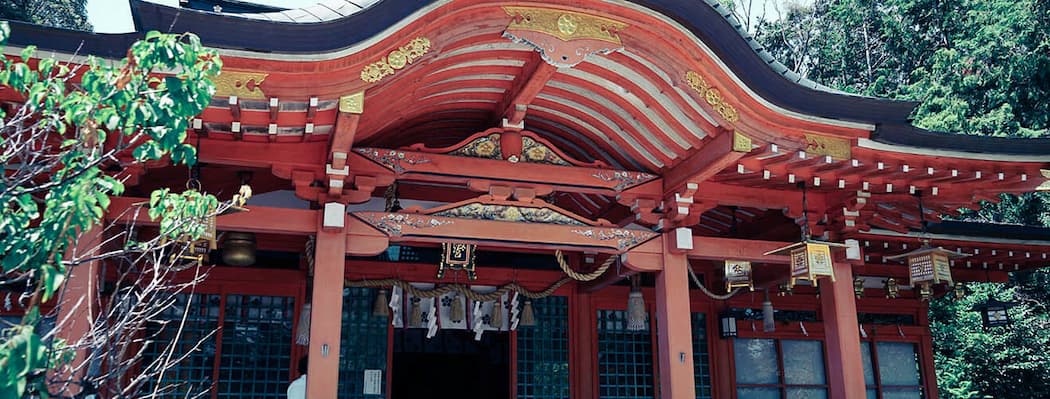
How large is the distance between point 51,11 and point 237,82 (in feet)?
60.4

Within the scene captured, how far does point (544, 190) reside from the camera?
670 centimetres

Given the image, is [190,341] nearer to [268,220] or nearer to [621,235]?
[268,220]

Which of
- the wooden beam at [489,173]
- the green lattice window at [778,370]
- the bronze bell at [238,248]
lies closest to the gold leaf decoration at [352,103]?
the wooden beam at [489,173]

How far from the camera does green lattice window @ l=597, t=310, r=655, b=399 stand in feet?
28.2

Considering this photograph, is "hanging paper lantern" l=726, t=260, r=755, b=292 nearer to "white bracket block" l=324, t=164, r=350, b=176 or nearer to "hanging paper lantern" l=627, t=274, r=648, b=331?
"hanging paper lantern" l=627, t=274, r=648, b=331

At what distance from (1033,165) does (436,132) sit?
18.3 ft

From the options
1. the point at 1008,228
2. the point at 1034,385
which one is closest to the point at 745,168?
the point at 1008,228

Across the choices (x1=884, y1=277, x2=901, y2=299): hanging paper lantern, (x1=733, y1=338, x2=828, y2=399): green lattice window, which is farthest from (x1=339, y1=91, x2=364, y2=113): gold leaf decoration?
(x1=884, y1=277, x2=901, y2=299): hanging paper lantern

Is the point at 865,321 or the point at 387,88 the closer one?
the point at 387,88

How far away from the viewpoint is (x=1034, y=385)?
14.9 meters

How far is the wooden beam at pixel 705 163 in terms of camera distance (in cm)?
608

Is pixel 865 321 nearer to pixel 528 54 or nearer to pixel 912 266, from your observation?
pixel 912 266

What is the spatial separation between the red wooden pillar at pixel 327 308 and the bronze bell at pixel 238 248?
1173mm

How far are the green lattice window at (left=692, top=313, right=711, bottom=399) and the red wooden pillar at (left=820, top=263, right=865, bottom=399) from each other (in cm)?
201
